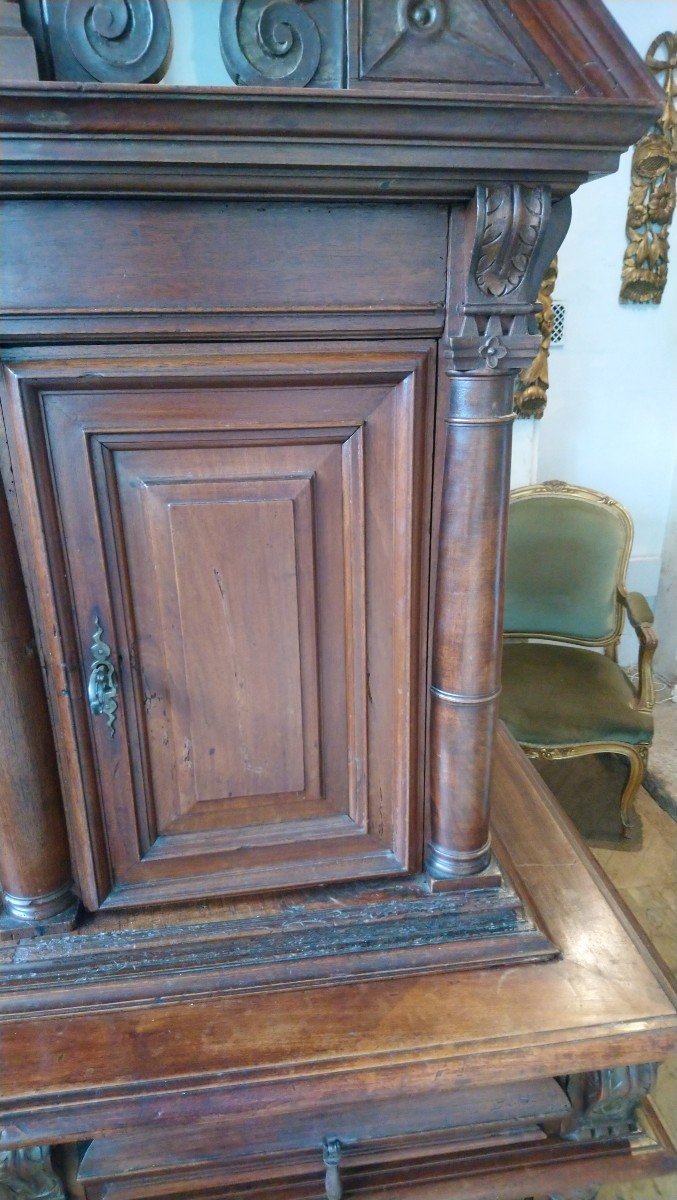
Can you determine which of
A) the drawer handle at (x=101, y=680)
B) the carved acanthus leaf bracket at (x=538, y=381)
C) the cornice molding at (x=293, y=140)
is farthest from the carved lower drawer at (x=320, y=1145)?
the carved acanthus leaf bracket at (x=538, y=381)

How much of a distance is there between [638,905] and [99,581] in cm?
145

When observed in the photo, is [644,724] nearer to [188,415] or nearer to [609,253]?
[609,253]

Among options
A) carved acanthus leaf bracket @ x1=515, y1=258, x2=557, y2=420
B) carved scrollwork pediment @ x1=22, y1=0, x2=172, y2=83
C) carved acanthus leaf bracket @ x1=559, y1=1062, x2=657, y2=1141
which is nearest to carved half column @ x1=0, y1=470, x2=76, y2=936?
carved scrollwork pediment @ x1=22, y1=0, x2=172, y2=83

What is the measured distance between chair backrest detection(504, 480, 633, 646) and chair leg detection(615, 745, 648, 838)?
0.36m

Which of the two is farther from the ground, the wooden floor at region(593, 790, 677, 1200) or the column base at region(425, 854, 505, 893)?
the column base at region(425, 854, 505, 893)

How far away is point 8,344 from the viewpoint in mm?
634

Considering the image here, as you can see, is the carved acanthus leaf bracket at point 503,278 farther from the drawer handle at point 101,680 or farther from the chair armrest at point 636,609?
the chair armrest at point 636,609

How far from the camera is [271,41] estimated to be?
1.97 feet

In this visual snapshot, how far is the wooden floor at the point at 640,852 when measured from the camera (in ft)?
5.01

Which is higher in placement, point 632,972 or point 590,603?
point 632,972

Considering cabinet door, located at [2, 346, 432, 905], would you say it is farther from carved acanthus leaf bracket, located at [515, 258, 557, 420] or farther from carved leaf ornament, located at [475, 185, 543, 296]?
carved acanthus leaf bracket, located at [515, 258, 557, 420]

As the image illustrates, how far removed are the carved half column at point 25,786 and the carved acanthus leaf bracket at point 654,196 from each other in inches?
72.7

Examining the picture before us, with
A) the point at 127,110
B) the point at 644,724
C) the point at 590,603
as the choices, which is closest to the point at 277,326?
the point at 127,110

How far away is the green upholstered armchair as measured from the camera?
5.70 feet
